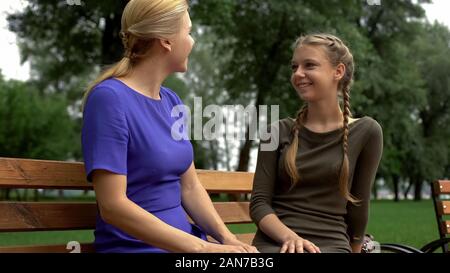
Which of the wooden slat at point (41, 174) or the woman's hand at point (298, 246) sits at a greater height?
the wooden slat at point (41, 174)

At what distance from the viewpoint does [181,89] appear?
107 feet

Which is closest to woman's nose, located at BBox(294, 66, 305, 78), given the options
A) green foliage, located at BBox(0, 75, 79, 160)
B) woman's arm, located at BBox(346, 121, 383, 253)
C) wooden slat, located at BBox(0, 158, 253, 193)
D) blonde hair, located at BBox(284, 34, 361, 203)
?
blonde hair, located at BBox(284, 34, 361, 203)

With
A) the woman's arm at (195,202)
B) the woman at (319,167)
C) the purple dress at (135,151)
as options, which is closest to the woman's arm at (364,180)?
the woman at (319,167)

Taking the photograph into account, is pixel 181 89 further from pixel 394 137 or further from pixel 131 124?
pixel 131 124

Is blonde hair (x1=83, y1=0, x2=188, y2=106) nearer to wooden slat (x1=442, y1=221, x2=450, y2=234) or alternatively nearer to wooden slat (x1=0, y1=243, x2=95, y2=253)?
wooden slat (x1=0, y1=243, x2=95, y2=253)

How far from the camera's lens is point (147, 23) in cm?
218

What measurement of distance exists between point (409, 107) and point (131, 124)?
30.0 m

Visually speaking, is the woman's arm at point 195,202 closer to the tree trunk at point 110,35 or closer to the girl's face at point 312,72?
the girl's face at point 312,72

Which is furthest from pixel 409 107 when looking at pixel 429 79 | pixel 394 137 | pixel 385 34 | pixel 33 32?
pixel 33 32

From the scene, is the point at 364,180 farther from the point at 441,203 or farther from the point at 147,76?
the point at 441,203

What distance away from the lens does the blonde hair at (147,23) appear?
7.14 ft

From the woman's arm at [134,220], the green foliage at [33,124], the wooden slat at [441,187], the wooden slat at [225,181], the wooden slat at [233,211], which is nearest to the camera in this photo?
the woman's arm at [134,220]

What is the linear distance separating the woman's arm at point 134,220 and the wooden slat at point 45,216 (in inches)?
24.2

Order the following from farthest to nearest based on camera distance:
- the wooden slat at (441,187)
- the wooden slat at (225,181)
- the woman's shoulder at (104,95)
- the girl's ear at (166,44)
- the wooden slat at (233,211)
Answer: the wooden slat at (441,187) < the wooden slat at (233,211) < the wooden slat at (225,181) < the girl's ear at (166,44) < the woman's shoulder at (104,95)
